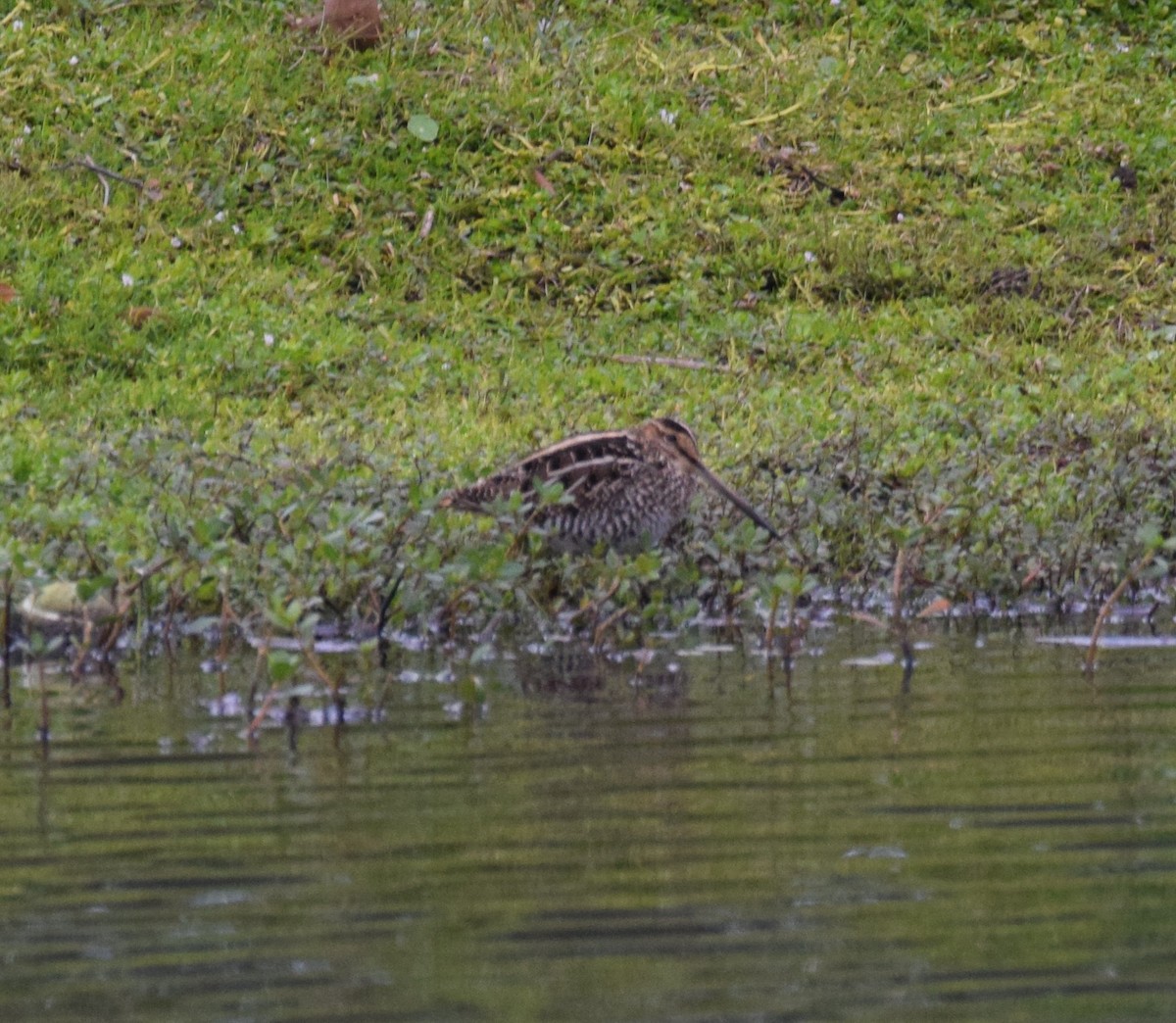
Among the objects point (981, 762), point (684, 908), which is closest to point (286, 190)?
point (981, 762)

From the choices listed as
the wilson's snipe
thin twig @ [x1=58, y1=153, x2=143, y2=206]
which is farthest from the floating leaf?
the wilson's snipe

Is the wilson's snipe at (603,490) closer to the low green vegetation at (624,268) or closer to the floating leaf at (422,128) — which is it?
the low green vegetation at (624,268)

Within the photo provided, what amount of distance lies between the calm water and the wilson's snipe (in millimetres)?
1476

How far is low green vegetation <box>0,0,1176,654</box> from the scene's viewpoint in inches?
317

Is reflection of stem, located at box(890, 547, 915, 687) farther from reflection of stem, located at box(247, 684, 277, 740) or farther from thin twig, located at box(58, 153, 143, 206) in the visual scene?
thin twig, located at box(58, 153, 143, 206)

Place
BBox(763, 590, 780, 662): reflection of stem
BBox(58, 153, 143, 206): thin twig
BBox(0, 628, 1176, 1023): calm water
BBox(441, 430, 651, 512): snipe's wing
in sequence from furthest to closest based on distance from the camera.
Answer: BBox(58, 153, 143, 206): thin twig
BBox(441, 430, 651, 512): snipe's wing
BBox(763, 590, 780, 662): reflection of stem
BBox(0, 628, 1176, 1023): calm water

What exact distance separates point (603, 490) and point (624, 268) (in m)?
4.96

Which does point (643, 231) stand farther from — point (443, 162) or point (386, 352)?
point (386, 352)

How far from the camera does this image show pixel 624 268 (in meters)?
12.2

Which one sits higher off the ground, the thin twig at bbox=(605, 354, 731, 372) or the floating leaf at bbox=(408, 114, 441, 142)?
the floating leaf at bbox=(408, 114, 441, 142)

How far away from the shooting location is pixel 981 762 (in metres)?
4.71

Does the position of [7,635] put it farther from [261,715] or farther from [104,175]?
[104,175]

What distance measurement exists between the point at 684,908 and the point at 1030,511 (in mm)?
4694

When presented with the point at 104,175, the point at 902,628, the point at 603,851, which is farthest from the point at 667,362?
the point at 603,851
